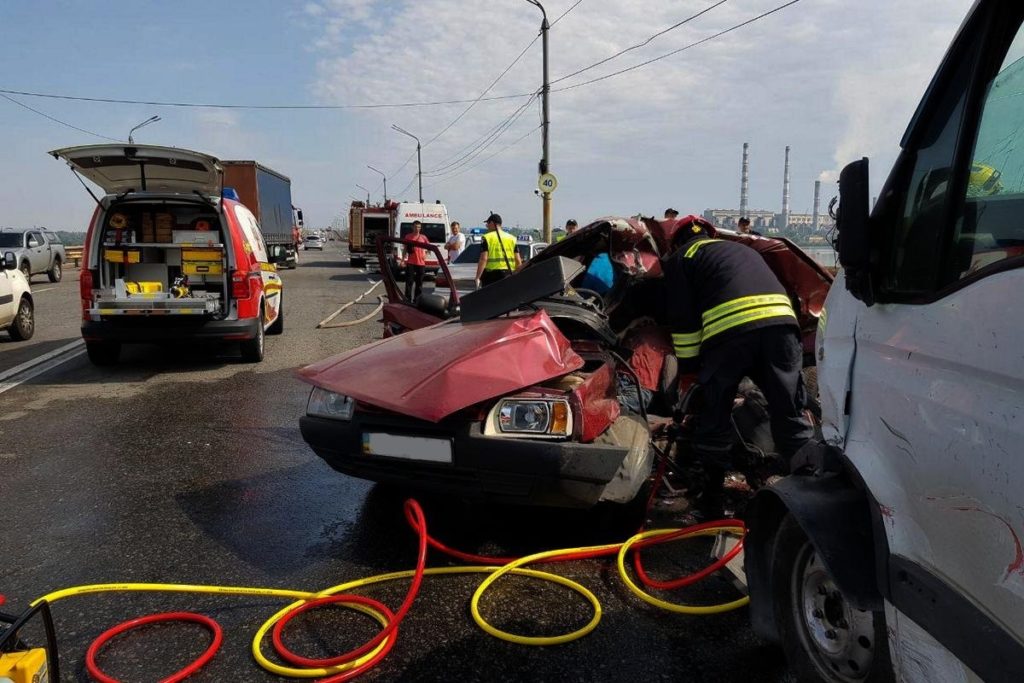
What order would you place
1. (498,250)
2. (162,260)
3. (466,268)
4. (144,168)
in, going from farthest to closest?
(466,268) < (498,250) < (162,260) < (144,168)

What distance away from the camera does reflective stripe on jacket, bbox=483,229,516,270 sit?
37.3 ft

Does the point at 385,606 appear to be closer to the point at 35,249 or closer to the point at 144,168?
the point at 144,168

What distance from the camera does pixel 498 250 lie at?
450 inches

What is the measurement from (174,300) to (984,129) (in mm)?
7832

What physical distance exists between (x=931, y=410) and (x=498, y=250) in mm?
9933

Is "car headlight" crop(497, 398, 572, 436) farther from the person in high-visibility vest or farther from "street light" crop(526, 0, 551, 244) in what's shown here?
"street light" crop(526, 0, 551, 244)

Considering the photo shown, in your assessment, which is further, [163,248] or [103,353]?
[163,248]

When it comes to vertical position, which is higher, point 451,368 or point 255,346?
point 451,368

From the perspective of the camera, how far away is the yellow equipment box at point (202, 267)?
344 inches

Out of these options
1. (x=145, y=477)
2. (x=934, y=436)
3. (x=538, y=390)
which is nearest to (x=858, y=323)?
(x=934, y=436)

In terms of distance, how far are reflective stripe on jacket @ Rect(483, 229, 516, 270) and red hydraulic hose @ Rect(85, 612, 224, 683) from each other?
8.81 m

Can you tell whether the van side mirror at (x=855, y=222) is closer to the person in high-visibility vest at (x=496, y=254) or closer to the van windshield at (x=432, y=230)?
the person in high-visibility vest at (x=496, y=254)

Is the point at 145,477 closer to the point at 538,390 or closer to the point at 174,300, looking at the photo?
the point at 538,390

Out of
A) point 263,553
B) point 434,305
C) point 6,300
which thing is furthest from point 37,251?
point 263,553
